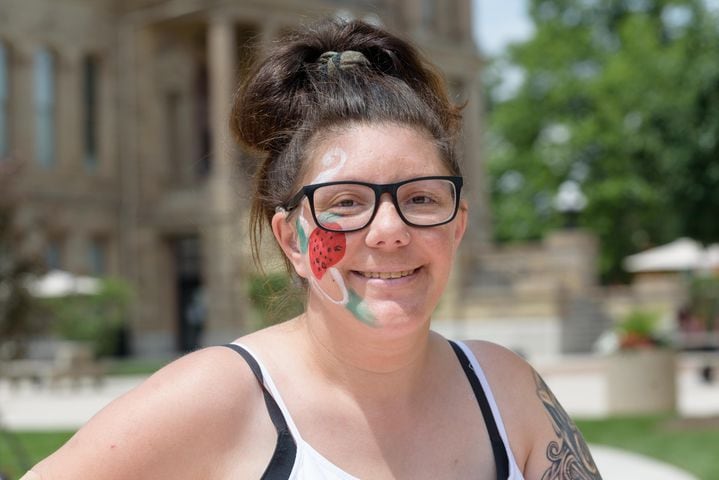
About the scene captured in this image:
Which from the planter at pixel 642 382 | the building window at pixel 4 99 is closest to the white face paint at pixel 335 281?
the planter at pixel 642 382

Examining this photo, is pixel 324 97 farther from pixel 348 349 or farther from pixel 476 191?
pixel 476 191

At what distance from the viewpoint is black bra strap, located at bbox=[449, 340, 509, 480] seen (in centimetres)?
230

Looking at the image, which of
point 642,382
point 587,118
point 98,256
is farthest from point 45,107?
point 642,382

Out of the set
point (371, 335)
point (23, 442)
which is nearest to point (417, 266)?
point (371, 335)

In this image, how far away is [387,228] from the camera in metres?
2.17

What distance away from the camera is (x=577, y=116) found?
4197 centimetres

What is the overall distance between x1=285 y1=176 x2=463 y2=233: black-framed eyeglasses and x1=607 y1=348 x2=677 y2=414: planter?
11674mm

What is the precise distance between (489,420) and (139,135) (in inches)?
1260

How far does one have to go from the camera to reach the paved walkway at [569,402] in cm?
866

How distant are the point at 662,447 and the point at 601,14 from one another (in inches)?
1443

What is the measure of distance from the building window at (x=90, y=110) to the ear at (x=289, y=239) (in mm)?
31371

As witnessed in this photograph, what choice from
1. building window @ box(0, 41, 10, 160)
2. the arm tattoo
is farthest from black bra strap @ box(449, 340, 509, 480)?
building window @ box(0, 41, 10, 160)

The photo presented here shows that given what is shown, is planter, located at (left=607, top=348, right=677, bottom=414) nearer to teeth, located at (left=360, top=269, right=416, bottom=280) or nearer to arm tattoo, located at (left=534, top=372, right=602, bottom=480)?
arm tattoo, located at (left=534, top=372, right=602, bottom=480)

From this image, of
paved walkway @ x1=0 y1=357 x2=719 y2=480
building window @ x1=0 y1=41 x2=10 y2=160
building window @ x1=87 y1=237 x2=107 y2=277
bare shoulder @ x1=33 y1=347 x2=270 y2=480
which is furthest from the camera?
building window @ x1=87 y1=237 x2=107 y2=277
